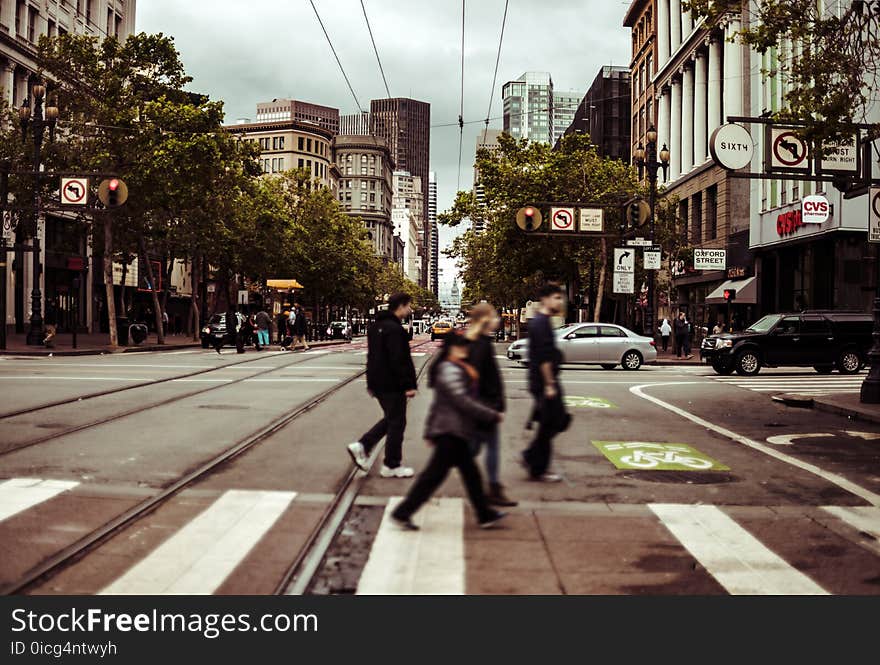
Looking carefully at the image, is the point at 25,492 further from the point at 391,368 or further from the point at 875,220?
the point at 875,220

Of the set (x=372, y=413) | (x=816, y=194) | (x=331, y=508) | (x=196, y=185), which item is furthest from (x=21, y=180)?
(x=331, y=508)

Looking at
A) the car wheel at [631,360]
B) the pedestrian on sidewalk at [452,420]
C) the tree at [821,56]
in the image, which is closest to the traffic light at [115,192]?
the car wheel at [631,360]

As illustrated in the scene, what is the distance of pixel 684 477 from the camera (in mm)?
9445

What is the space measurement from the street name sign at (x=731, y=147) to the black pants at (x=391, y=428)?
11.6 metres

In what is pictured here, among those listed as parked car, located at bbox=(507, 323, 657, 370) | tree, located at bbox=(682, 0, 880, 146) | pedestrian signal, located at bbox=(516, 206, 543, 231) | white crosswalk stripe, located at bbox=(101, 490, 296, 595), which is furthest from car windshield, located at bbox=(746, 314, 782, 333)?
white crosswalk stripe, located at bbox=(101, 490, 296, 595)

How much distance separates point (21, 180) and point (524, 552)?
35.9m

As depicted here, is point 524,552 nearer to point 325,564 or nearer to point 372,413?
point 325,564

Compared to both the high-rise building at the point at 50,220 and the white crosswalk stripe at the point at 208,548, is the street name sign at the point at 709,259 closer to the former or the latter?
the high-rise building at the point at 50,220

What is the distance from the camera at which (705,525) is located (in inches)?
285

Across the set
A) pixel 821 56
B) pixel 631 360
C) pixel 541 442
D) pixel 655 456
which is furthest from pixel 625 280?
pixel 541 442

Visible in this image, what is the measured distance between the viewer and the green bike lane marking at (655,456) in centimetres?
1006

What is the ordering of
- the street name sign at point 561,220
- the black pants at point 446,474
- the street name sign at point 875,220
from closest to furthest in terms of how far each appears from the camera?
1. the black pants at point 446,474
2. the street name sign at point 875,220
3. the street name sign at point 561,220

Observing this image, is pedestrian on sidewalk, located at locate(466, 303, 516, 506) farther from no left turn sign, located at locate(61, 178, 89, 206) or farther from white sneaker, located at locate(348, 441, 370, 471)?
no left turn sign, located at locate(61, 178, 89, 206)

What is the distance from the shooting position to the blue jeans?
23.0 feet
